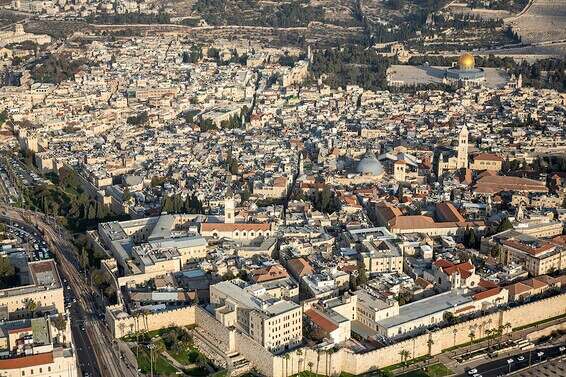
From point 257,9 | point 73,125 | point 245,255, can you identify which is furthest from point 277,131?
point 257,9

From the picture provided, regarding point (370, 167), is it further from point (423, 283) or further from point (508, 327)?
point (508, 327)

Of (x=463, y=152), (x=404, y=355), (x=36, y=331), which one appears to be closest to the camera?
(x=36, y=331)

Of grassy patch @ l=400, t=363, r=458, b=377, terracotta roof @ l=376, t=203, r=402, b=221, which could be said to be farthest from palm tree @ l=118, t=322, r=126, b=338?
terracotta roof @ l=376, t=203, r=402, b=221

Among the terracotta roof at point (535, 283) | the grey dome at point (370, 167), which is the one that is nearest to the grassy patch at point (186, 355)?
the terracotta roof at point (535, 283)

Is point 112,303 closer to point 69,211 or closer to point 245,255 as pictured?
point 245,255

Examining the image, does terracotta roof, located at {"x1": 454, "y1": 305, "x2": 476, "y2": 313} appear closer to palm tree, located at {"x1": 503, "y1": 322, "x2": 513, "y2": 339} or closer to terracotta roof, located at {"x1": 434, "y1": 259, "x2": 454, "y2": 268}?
palm tree, located at {"x1": 503, "y1": 322, "x2": 513, "y2": 339}

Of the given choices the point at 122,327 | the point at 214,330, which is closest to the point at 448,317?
the point at 214,330

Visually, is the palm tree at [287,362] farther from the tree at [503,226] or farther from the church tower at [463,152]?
the church tower at [463,152]
